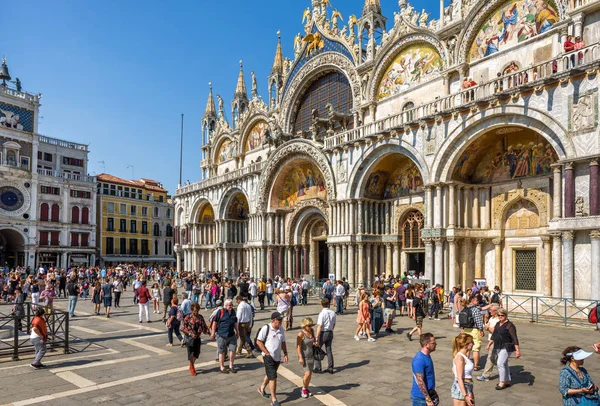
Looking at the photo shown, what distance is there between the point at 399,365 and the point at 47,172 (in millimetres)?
52631

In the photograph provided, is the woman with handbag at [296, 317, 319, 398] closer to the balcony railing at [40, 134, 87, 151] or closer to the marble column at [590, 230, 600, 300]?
the marble column at [590, 230, 600, 300]

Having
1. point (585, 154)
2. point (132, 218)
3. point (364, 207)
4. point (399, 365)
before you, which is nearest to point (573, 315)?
point (585, 154)

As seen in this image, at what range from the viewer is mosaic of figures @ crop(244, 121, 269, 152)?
40375 millimetres

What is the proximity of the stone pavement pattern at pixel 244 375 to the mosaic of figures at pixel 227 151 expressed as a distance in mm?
31298

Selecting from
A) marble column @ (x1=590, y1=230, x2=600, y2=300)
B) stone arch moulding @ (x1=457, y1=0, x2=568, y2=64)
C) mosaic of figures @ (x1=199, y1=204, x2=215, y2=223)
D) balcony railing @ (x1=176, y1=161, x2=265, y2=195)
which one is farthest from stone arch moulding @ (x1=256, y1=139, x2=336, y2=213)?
marble column @ (x1=590, y1=230, x2=600, y2=300)

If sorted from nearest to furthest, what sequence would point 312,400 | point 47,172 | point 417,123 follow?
point 312,400, point 417,123, point 47,172

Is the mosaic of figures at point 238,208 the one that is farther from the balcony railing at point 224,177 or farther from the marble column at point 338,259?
the marble column at point 338,259

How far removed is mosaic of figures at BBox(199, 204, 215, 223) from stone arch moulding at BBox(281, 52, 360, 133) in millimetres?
13411

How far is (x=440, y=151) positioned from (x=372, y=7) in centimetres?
1264

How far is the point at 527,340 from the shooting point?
13.7 m

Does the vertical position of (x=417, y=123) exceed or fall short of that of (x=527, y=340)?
it exceeds it

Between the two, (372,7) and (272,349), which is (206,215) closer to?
(372,7)

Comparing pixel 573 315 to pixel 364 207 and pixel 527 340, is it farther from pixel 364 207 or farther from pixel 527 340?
pixel 364 207

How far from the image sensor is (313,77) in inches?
1372
